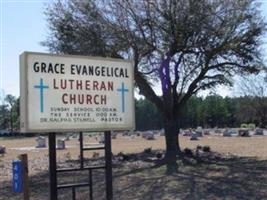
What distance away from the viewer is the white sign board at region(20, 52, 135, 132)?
7996 mm

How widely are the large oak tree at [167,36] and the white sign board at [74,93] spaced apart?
964 cm

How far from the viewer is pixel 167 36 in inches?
757

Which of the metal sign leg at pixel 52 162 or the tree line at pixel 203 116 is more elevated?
the tree line at pixel 203 116

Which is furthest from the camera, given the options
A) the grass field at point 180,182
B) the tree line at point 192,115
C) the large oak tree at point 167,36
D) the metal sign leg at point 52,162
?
the tree line at point 192,115

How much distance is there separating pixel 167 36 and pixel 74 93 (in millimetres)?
11124

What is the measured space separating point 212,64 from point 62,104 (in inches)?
546

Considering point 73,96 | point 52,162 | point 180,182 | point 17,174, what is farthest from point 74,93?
point 180,182

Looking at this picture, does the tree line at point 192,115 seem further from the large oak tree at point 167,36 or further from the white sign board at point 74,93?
the white sign board at point 74,93

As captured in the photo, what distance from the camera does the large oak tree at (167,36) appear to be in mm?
18875

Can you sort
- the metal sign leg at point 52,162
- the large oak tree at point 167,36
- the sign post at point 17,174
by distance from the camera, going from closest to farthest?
1. the sign post at point 17,174
2. the metal sign leg at point 52,162
3. the large oak tree at point 167,36

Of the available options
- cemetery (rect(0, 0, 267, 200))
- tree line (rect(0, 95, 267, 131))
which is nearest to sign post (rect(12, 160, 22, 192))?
cemetery (rect(0, 0, 267, 200))

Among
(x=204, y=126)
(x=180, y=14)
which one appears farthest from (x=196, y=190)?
(x=204, y=126)

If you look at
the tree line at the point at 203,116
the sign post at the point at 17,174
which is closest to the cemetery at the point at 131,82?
the sign post at the point at 17,174

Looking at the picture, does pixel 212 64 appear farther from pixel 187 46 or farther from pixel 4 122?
pixel 4 122
